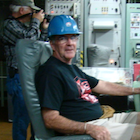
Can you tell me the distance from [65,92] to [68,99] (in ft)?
0.16

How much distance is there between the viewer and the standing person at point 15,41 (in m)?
1.83

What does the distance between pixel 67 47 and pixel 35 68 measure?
0.27 meters

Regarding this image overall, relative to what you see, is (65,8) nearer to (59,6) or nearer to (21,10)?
(59,6)

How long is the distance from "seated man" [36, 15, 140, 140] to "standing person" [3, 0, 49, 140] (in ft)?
1.97

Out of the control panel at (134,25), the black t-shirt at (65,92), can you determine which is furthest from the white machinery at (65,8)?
the black t-shirt at (65,92)

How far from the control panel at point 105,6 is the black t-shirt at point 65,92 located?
6.72 feet

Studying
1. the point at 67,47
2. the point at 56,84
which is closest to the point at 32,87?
the point at 56,84

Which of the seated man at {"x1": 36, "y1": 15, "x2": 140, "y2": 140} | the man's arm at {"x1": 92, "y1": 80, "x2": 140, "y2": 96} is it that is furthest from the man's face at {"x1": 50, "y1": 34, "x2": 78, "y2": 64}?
the man's arm at {"x1": 92, "y1": 80, "x2": 140, "y2": 96}

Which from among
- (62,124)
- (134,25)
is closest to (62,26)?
(62,124)

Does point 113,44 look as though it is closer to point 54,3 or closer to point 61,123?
point 54,3

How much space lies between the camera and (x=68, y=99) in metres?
1.22

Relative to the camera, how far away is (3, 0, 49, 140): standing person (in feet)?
6.00

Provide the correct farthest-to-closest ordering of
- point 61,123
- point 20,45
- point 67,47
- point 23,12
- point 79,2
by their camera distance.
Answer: point 79,2 < point 23,12 < point 67,47 < point 20,45 < point 61,123

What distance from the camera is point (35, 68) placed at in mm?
1246
